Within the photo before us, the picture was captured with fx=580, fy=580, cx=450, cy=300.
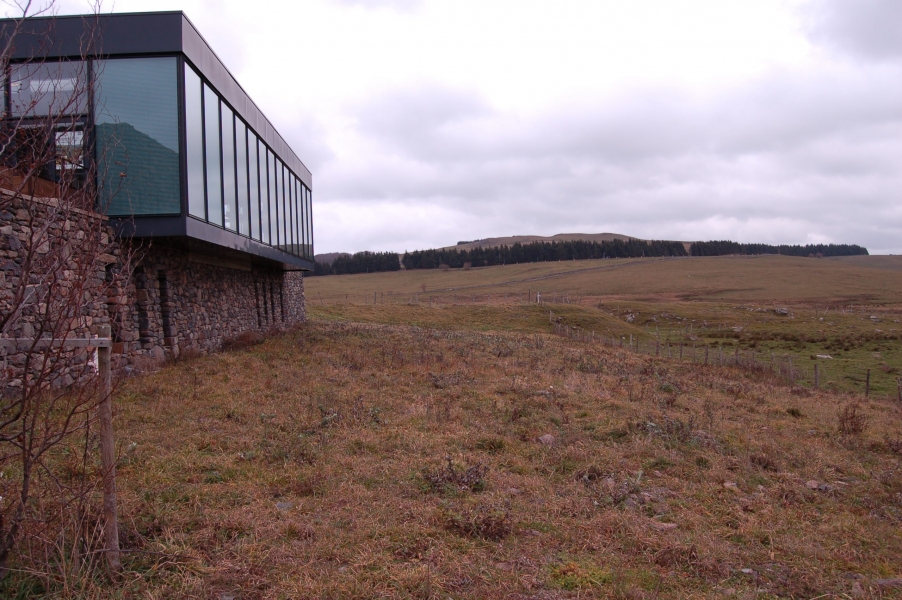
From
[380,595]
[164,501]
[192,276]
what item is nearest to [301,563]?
[380,595]

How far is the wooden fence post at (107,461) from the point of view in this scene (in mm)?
3844

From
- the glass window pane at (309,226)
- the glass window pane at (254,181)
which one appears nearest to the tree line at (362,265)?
the glass window pane at (309,226)

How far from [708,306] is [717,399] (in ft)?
156

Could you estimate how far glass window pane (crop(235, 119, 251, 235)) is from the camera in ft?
53.9

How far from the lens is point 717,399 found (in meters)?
13.4

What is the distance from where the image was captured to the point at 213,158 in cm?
1436

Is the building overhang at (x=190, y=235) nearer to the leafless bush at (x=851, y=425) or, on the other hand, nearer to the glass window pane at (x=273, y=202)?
the glass window pane at (x=273, y=202)

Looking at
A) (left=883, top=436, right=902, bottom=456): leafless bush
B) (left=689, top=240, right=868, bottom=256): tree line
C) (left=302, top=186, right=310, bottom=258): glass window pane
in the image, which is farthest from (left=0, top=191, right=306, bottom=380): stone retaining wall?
(left=689, top=240, right=868, bottom=256): tree line

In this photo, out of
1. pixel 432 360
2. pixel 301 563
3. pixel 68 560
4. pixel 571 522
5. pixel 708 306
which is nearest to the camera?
pixel 68 560

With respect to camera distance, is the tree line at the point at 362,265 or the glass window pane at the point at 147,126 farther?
the tree line at the point at 362,265

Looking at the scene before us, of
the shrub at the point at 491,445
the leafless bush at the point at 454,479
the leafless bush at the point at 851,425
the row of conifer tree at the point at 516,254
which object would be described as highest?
the row of conifer tree at the point at 516,254

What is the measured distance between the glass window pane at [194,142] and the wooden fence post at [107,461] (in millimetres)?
9736

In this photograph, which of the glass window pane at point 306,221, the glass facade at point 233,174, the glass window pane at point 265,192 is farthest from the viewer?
the glass window pane at point 306,221

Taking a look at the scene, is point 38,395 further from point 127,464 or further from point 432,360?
point 432,360
